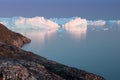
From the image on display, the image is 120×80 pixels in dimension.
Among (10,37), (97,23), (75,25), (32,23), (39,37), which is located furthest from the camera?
(97,23)

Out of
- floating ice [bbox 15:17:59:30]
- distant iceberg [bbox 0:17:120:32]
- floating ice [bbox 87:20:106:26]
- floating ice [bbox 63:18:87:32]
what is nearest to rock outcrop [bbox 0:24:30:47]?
distant iceberg [bbox 0:17:120:32]

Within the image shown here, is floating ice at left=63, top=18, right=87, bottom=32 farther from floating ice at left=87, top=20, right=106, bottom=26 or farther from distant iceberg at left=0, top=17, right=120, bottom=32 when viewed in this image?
floating ice at left=87, top=20, right=106, bottom=26

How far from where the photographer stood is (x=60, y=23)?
143875mm

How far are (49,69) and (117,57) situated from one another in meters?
27.8

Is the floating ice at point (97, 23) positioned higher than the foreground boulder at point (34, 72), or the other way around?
the foreground boulder at point (34, 72)

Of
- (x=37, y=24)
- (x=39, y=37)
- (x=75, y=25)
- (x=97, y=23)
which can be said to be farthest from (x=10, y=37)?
(x=97, y=23)

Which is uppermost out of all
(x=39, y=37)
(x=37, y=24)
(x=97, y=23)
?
(x=37, y=24)

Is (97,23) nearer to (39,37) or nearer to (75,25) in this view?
(75,25)

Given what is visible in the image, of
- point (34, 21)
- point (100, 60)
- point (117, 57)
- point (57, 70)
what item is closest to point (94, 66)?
point (100, 60)

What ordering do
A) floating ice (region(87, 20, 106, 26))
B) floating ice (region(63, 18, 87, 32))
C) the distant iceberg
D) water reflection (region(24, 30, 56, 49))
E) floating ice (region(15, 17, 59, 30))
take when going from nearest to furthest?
water reflection (region(24, 30, 56, 49)), floating ice (region(15, 17, 59, 30)), the distant iceberg, floating ice (region(63, 18, 87, 32)), floating ice (region(87, 20, 106, 26))

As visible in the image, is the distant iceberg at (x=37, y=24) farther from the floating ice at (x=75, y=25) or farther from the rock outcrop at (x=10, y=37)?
the rock outcrop at (x=10, y=37)

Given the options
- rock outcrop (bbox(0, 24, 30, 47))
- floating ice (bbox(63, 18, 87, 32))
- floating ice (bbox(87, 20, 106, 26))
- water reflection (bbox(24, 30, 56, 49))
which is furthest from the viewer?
floating ice (bbox(87, 20, 106, 26))

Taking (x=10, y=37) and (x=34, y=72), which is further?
(x=10, y=37)

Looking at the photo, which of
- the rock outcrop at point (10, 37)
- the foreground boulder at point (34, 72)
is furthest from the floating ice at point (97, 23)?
the foreground boulder at point (34, 72)
